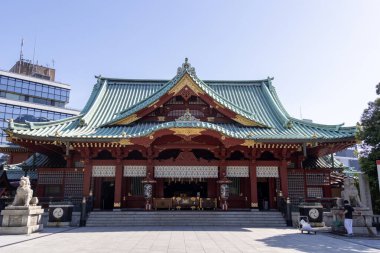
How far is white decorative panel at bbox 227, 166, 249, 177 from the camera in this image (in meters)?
21.3

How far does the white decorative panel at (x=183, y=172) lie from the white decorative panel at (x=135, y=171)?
2.92 ft

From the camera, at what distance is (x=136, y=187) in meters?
23.2

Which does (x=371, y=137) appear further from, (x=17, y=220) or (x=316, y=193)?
(x=17, y=220)

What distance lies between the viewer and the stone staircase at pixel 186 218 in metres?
18.8

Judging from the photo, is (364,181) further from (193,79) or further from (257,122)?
(193,79)

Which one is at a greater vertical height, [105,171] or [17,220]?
[105,171]

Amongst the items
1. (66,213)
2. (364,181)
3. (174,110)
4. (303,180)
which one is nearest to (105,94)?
(174,110)

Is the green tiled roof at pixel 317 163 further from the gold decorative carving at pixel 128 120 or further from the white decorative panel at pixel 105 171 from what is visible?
the white decorative panel at pixel 105 171

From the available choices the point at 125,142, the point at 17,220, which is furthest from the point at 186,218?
the point at 17,220

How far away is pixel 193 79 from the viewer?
22.8 metres

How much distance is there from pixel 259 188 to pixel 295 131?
5.49m

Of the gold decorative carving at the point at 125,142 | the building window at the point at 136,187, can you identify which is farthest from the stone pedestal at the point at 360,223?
the building window at the point at 136,187

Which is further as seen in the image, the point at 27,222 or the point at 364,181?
the point at 364,181

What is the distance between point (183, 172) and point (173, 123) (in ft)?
12.1
